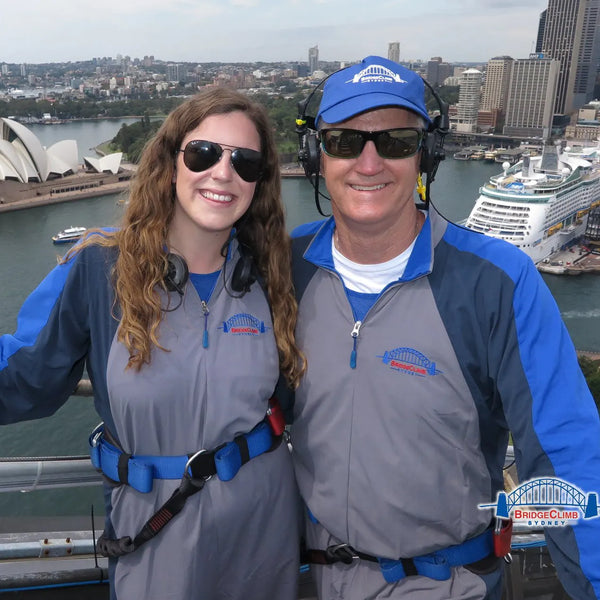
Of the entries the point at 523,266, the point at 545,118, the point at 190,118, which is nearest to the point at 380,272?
the point at 523,266

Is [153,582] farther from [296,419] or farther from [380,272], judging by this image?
[380,272]

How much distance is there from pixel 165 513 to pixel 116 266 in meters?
0.25

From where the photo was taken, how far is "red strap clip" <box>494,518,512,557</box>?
0.62 meters

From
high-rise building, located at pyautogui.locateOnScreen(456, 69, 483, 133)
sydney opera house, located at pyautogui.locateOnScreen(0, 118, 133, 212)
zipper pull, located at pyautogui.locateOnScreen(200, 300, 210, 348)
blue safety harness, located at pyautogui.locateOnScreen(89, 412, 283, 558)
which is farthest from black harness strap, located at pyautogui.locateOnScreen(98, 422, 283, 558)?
high-rise building, located at pyautogui.locateOnScreen(456, 69, 483, 133)

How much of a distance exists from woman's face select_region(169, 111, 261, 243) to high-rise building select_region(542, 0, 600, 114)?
127ft

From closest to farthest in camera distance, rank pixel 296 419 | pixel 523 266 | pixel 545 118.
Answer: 1. pixel 523 266
2. pixel 296 419
3. pixel 545 118

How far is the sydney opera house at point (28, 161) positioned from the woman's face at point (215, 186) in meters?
→ 14.7

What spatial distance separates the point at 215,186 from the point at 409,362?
0.27 meters

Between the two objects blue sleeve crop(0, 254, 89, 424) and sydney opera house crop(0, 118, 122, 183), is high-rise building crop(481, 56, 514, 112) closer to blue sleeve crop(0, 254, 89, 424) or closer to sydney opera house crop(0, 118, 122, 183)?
sydney opera house crop(0, 118, 122, 183)

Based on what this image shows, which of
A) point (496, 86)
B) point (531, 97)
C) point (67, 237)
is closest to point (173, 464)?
point (67, 237)

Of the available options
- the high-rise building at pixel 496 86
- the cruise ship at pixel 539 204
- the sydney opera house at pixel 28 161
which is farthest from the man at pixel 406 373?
the high-rise building at pixel 496 86

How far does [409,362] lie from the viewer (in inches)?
23.3

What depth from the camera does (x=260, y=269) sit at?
710 millimetres

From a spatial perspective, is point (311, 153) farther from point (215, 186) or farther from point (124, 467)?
point (124, 467)
